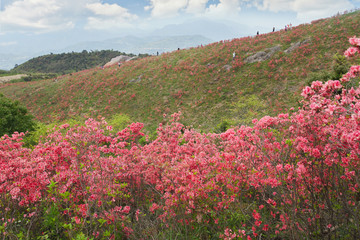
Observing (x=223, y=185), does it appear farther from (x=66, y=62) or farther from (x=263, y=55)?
(x=66, y=62)

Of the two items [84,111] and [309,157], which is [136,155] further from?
[84,111]

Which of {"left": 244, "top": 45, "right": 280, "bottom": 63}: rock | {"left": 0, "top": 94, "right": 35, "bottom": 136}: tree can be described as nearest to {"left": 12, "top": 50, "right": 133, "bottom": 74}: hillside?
{"left": 244, "top": 45, "right": 280, "bottom": 63}: rock

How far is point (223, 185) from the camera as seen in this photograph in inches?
195

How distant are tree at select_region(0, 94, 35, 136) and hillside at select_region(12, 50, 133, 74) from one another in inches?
3100

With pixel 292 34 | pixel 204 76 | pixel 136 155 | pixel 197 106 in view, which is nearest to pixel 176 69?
pixel 204 76

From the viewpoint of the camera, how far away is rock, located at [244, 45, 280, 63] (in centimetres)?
2548

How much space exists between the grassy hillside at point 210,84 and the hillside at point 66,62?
5767 centimetres

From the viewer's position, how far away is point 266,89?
20.9m

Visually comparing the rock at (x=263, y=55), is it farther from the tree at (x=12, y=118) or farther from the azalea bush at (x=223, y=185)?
the tree at (x=12, y=118)

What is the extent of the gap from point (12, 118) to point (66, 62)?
95219 millimetres

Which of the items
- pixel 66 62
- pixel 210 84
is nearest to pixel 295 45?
pixel 210 84

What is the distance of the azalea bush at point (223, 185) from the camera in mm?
3967

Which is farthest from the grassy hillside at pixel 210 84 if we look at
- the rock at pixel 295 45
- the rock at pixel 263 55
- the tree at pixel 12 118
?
the tree at pixel 12 118

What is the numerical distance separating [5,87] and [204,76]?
46.0 m
